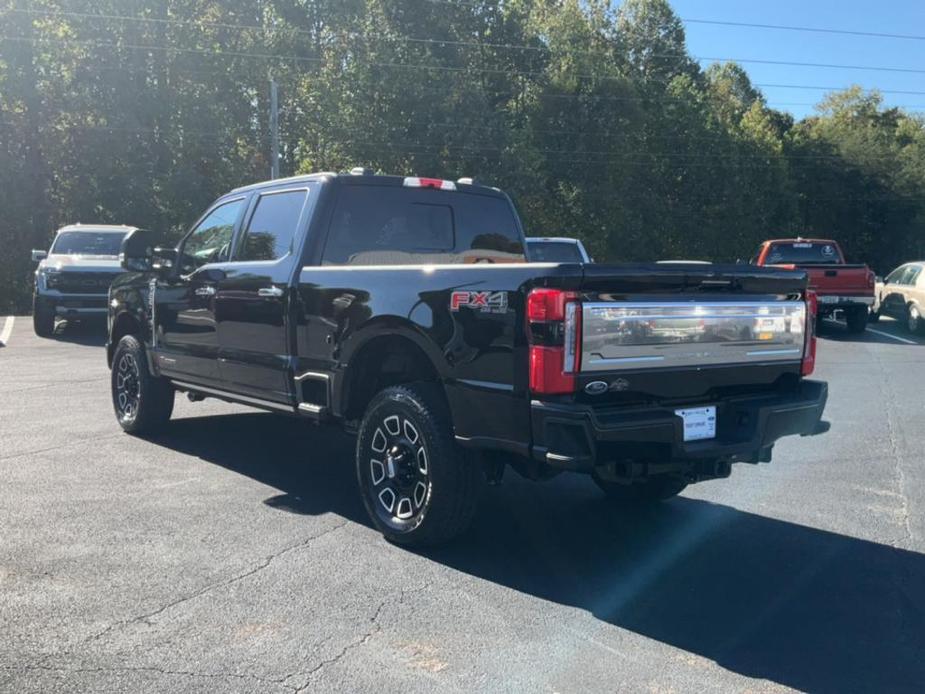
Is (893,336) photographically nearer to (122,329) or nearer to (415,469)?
(122,329)

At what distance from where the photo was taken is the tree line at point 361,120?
1197 inches

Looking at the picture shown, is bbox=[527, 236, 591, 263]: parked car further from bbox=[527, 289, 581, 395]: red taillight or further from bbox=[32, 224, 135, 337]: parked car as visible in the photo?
bbox=[527, 289, 581, 395]: red taillight

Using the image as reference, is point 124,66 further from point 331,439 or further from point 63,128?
point 331,439

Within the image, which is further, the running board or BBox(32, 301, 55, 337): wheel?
BBox(32, 301, 55, 337): wheel

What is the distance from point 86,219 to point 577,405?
29733 millimetres

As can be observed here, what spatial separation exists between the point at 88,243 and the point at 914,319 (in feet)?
54.2

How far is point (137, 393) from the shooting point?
7.98 m

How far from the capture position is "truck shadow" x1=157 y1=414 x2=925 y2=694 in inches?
152

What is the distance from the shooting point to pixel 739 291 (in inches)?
195

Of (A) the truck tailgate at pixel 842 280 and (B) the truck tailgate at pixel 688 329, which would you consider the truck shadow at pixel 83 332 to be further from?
(B) the truck tailgate at pixel 688 329

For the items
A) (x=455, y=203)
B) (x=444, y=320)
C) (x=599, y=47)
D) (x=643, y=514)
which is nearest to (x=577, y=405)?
(x=444, y=320)

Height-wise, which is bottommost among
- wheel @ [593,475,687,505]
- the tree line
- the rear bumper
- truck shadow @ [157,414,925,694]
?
truck shadow @ [157,414,925,694]

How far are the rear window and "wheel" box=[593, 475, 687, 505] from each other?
6.17ft

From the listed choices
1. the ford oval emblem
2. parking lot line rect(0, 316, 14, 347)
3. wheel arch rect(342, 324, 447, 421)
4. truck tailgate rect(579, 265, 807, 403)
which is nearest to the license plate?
truck tailgate rect(579, 265, 807, 403)
